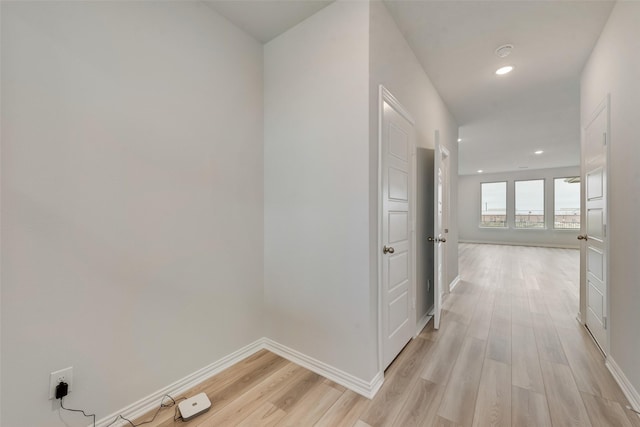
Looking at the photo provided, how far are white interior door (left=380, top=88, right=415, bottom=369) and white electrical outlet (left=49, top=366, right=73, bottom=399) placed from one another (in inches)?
70.8

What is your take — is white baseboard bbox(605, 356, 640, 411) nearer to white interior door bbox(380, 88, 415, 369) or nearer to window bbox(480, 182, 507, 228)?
white interior door bbox(380, 88, 415, 369)

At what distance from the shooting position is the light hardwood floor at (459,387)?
1.47m

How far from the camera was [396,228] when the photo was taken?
205 cm

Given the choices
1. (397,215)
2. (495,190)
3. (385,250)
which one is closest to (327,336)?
(385,250)

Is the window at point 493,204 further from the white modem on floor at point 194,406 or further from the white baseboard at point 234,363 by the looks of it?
the white modem on floor at point 194,406

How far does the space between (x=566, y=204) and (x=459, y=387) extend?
1006 cm

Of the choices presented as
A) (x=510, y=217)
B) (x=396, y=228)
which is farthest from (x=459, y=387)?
(x=510, y=217)

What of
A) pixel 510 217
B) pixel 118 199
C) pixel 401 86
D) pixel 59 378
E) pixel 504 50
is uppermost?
pixel 504 50

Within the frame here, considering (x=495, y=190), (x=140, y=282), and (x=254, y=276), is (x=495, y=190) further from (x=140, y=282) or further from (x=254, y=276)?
(x=140, y=282)

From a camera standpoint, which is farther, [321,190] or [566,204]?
[566,204]

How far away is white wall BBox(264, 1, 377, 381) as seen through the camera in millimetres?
1711

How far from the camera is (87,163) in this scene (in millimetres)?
1332

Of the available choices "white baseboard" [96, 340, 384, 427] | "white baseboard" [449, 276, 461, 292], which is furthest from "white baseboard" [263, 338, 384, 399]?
"white baseboard" [449, 276, 461, 292]

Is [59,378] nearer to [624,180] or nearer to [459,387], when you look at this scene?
[459,387]
